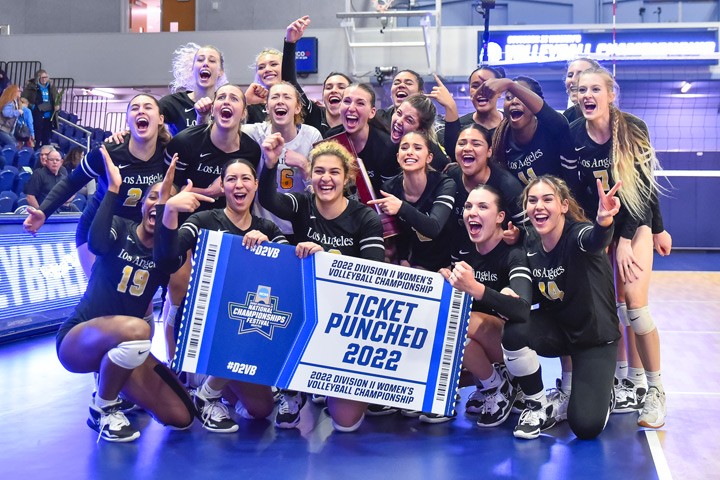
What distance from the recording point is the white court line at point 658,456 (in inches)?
133

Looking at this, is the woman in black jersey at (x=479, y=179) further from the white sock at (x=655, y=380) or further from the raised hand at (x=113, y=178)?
the raised hand at (x=113, y=178)

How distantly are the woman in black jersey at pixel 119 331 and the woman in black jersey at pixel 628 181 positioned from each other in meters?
2.35

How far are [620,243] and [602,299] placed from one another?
448 mm

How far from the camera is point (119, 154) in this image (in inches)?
176

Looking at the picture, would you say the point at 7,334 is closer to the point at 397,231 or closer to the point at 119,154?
the point at 119,154

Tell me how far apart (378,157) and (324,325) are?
1350 mm

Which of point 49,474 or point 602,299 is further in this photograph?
point 602,299

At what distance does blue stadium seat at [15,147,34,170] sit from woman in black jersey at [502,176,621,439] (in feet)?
30.2

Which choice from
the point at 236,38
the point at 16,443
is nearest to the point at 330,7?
the point at 236,38

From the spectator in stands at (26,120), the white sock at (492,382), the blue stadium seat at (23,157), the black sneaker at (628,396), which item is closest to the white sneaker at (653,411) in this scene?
the black sneaker at (628,396)

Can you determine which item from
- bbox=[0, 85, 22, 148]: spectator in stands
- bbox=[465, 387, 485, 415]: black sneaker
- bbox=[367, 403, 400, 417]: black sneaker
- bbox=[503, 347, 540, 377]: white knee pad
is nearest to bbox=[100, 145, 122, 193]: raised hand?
bbox=[367, 403, 400, 417]: black sneaker

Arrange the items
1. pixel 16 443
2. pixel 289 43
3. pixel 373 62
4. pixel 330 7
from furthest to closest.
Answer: pixel 330 7 < pixel 373 62 < pixel 289 43 < pixel 16 443

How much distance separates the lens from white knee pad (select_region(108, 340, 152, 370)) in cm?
377

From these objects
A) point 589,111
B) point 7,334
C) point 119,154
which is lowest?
point 7,334
